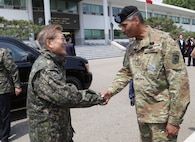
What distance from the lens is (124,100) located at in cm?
675

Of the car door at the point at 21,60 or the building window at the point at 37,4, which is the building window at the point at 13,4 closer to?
the building window at the point at 37,4

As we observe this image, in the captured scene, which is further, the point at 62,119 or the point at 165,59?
the point at 62,119

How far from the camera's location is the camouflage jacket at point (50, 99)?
80.5 inches

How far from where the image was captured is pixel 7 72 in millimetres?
3990

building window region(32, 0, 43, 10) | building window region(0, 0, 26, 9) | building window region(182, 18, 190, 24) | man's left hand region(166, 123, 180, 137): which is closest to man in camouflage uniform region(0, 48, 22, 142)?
man's left hand region(166, 123, 180, 137)

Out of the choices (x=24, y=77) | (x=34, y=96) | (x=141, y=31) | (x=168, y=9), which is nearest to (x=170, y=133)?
(x=141, y=31)

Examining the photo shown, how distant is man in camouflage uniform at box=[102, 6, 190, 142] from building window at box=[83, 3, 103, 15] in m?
36.6

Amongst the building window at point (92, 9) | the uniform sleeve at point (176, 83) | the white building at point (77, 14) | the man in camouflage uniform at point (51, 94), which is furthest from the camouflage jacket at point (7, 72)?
the building window at point (92, 9)

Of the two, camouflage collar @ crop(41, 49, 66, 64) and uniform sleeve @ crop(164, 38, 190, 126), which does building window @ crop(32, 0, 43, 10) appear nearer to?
camouflage collar @ crop(41, 49, 66, 64)

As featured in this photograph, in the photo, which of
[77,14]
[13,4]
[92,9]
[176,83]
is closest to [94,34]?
[92,9]

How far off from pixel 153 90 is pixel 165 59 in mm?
295

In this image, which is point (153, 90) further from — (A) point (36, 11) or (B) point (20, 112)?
(A) point (36, 11)

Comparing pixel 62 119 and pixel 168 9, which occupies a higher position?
pixel 168 9

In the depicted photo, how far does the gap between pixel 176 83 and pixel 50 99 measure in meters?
1.05
